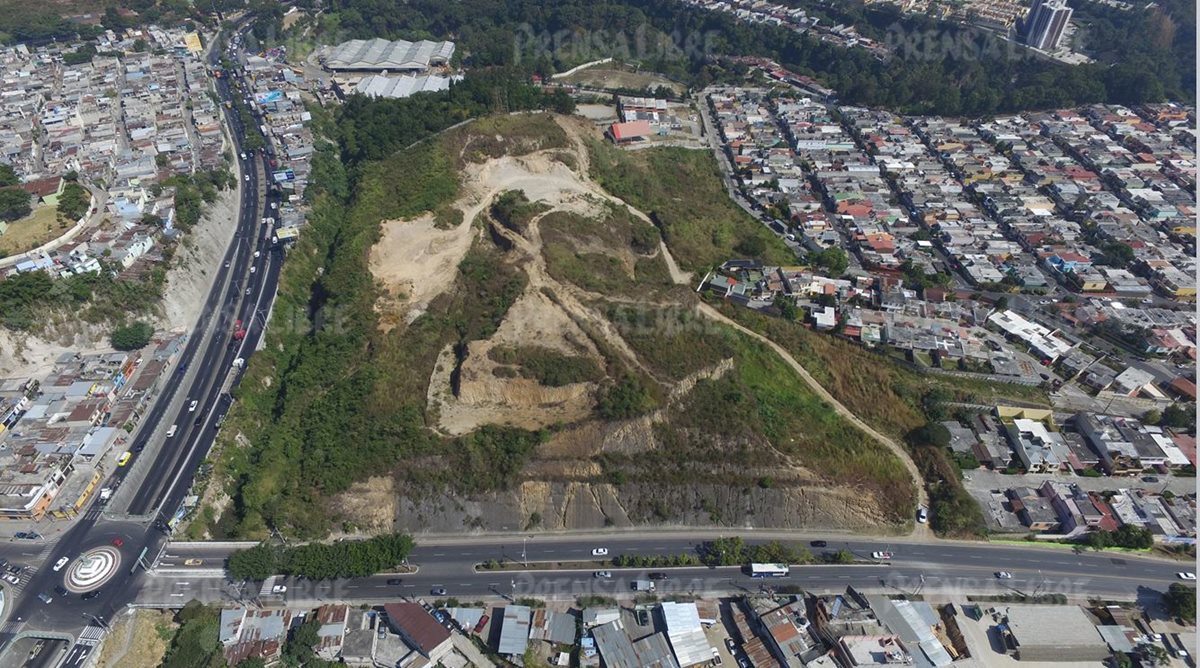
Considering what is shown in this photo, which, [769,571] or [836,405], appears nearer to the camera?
[769,571]

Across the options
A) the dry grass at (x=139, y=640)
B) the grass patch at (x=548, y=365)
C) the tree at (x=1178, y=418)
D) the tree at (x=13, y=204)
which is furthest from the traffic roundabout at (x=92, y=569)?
the tree at (x=1178, y=418)

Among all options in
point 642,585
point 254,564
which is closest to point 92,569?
point 254,564

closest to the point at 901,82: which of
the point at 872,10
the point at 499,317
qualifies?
the point at 872,10

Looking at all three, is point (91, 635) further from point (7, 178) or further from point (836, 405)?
point (7, 178)

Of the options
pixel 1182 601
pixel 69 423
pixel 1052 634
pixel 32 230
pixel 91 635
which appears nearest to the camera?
pixel 91 635

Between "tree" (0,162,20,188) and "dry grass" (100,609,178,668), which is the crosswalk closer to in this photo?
"dry grass" (100,609,178,668)

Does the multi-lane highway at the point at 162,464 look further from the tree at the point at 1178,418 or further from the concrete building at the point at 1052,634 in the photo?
the tree at the point at 1178,418

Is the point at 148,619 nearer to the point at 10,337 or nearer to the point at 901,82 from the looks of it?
the point at 10,337
